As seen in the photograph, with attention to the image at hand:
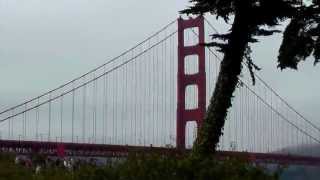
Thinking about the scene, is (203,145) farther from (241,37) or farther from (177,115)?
(177,115)

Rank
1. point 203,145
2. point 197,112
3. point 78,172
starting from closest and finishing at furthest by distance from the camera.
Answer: point 78,172
point 203,145
point 197,112

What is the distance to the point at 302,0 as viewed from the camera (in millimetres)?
12664

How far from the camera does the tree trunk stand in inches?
473

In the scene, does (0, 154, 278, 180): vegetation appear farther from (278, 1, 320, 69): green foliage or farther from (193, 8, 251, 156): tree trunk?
(278, 1, 320, 69): green foliage

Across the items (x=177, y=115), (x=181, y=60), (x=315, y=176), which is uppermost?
(x=181, y=60)

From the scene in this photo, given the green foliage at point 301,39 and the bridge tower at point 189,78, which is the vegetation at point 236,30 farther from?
the bridge tower at point 189,78

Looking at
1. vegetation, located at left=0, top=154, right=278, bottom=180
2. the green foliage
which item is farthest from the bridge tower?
vegetation, located at left=0, top=154, right=278, bottom=180

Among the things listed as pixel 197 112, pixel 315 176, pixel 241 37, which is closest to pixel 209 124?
pixel 241 37

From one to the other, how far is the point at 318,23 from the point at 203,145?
2.96m

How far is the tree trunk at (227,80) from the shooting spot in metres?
12.0

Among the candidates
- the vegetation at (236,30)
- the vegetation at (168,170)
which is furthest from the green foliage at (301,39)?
the vegetation at (168,170)

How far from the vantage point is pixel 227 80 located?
12.4m

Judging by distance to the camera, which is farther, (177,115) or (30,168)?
(177,115)

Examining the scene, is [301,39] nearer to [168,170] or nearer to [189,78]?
[168,170]
